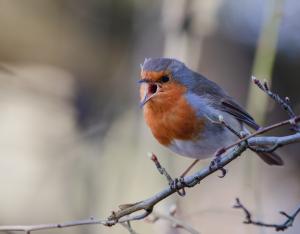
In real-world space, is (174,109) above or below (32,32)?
above

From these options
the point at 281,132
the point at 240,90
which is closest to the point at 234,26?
the point at 240,90

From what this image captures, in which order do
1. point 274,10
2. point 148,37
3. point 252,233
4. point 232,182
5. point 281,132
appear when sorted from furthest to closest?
1. point 281,132
2. point 232,182
3. point 148,37
4. point 252,233
5. point 274,10

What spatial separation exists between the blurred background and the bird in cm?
39

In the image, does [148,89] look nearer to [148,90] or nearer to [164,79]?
[148,90]

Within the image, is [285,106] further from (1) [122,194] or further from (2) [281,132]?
(2) [281,132]

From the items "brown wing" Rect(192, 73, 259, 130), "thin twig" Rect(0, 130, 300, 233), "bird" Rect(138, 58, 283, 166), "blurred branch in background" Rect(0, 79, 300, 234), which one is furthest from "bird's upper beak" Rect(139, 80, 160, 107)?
"thin twig" Rect(0, 130, 300, 233)

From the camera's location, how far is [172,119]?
11.7 ft

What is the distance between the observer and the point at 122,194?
16.1ft

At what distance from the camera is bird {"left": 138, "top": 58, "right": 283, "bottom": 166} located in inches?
140

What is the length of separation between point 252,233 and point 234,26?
3.68 metres

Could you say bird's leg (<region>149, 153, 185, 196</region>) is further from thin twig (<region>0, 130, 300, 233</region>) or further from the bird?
the bird

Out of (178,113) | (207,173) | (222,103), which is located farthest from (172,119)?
(207,173)

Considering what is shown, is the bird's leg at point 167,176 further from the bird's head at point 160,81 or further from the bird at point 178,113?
the bird's head at point 160,81

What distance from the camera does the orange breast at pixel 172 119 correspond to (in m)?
3.55
